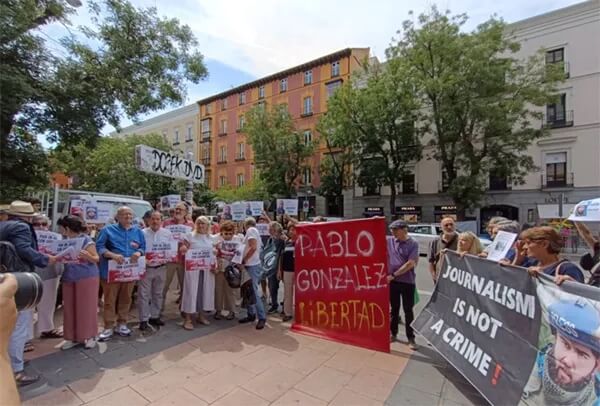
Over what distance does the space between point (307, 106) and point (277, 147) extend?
6.55 metres

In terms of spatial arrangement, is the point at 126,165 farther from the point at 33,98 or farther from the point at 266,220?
the point at 266,220

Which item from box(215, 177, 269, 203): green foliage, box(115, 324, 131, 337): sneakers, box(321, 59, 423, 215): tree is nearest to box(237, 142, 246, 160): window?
box(215, 177, 269, 203): green foliage

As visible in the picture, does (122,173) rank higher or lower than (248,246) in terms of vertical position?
higher

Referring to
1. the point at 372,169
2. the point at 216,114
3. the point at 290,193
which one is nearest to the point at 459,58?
the point at 372,169

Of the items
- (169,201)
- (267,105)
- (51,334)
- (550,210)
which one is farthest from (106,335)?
(267,105)

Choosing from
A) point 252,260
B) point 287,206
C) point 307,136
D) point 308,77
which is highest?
point 308,77

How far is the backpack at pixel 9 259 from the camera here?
3254 millimetres

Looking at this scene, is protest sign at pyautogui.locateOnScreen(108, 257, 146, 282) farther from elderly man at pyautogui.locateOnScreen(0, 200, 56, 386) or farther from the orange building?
the orange building

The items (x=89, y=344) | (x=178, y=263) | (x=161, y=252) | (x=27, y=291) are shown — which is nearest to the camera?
(x=27, y=291)

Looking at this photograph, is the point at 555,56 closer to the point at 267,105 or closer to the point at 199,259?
the point at 267,105

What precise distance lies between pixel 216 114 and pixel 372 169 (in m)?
24.2

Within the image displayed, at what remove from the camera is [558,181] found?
2091 centimetres

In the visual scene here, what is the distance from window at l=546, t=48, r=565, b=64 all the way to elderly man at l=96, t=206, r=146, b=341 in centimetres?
2653

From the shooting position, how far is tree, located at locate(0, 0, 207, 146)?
6789mm
